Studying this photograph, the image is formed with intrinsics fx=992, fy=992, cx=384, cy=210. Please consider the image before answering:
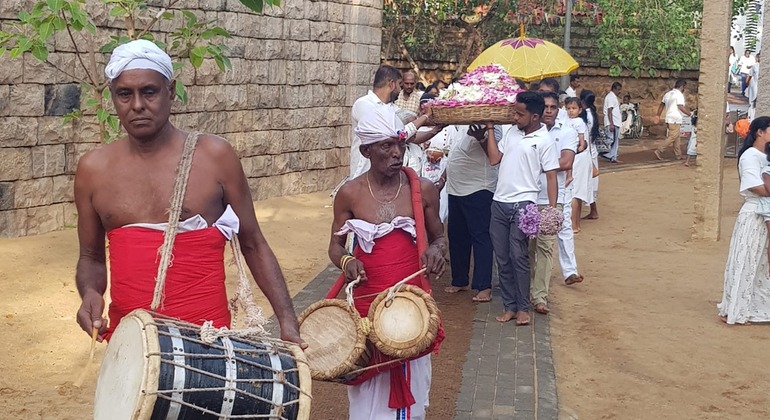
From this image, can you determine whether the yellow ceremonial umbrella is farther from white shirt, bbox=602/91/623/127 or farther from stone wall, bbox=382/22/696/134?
stone wall, bbox=382/22/696/134

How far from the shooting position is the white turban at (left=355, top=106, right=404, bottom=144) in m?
5.08

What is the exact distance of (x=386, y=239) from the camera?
16.5 ft

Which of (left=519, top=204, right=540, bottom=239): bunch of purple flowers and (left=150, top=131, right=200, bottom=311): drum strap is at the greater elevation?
(left=150, top=131, right=200, bottom=311): drum strap

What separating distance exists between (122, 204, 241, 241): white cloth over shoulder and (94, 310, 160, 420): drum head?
428mm

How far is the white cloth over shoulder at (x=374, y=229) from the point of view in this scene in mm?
5020

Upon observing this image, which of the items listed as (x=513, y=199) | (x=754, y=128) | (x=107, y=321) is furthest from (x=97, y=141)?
(x=107, y=321)

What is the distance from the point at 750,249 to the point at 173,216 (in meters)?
6.23

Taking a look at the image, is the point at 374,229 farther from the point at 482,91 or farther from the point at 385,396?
the point at 482,91

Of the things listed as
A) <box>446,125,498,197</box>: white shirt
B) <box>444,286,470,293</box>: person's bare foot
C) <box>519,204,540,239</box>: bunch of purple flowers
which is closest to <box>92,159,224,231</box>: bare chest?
<box>519,204,540,239</box>: bunch of purple flowers

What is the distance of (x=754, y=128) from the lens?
8047mm

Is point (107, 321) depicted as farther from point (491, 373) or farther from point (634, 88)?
point (634, 88)

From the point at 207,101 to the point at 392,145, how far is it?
8200 millimetres

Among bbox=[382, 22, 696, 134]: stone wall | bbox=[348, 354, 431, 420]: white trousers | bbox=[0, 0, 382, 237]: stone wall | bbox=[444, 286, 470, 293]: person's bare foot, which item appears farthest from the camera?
bbox=[382, 22, 696, 134]: stone wall

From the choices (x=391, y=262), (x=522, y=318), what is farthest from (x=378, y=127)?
(x=522, y=318)
